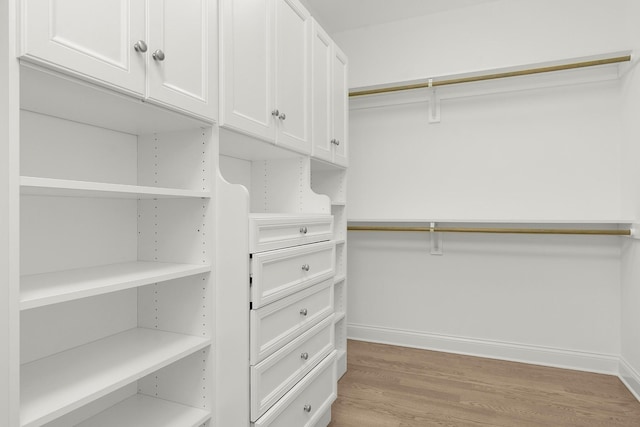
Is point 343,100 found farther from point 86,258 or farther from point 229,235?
point 86,258

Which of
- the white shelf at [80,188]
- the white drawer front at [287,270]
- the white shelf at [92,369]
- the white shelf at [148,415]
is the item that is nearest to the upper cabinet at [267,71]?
the white shelf at [80,188]

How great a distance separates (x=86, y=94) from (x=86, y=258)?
56 cm

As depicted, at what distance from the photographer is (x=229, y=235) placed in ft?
4.28

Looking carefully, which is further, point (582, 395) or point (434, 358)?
point (434, 358)

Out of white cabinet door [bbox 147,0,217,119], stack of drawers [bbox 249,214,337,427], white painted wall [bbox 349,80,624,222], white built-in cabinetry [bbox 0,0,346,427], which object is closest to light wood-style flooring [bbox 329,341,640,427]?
stack of drawers [bbox 249,214,337,427]

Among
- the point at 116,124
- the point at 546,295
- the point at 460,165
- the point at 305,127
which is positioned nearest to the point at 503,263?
the point at 546,295

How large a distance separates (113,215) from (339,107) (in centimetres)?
153

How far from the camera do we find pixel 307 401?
5.48 ft

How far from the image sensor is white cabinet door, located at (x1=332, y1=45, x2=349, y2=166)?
233 cm

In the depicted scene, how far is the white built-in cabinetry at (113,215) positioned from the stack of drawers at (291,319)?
17 centimetres

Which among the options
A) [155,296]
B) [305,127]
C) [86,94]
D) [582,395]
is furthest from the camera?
[582,395]

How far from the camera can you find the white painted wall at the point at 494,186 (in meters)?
2.54

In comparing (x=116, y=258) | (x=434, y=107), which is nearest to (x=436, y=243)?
(x=434, y=107)

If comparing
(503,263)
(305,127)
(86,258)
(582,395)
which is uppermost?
(305,127)
